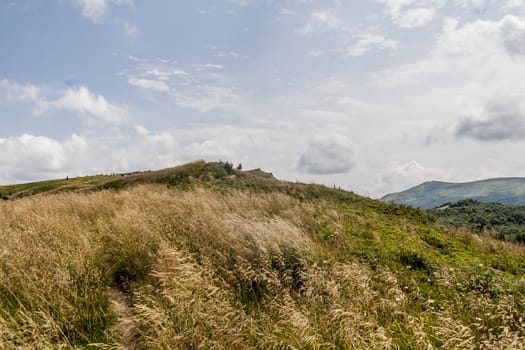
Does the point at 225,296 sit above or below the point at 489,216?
above

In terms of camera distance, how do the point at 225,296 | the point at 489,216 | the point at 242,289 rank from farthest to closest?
the point at 489,216 → the point at 242,289 → the point at 225,296

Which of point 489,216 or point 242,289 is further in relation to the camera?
point 489,216

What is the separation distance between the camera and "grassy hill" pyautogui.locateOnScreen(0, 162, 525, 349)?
388 centimetres

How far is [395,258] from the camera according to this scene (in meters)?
7.57

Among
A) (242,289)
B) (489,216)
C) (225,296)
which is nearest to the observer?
(225,296)

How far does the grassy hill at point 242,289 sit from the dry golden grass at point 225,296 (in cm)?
3

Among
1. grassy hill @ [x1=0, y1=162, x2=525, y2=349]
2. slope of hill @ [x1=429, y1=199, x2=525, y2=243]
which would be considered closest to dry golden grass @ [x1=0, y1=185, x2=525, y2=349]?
grassy hill @ [x1=0, y1=162, x2=525, y2=349]

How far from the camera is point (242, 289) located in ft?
17.8

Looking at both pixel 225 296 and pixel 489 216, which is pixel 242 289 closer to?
pixel 225 296

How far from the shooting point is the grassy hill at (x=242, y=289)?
153 inches

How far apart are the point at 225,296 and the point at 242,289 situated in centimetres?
54

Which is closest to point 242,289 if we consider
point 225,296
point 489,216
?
point 225,296

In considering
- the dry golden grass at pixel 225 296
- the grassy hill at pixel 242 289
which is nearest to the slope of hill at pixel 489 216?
the grassy hill at pixel 242 289

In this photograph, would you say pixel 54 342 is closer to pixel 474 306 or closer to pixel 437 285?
pixel 474 306
